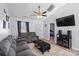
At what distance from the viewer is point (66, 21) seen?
2.19 m

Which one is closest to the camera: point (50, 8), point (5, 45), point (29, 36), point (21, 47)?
point (5, 45)

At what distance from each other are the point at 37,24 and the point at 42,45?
0.53m

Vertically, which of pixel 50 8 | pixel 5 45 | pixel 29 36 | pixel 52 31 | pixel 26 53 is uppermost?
pixel 50 8

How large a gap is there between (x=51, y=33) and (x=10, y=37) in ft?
3.22

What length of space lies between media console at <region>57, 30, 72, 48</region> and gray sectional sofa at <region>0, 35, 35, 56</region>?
2.43 feet

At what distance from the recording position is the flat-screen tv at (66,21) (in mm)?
2121

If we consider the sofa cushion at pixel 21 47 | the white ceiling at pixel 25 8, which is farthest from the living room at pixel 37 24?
the sofa cushion at pixel 21 47

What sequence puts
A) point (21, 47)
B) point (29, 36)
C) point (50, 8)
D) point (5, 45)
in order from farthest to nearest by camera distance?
point (21, 47)
point (29, 36)
point (50, 8)
point (5, 45)

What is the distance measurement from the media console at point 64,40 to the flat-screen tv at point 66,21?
190 millimetres

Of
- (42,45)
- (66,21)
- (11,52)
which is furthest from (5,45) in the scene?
(66,21)

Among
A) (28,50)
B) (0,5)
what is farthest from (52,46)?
(0,5)

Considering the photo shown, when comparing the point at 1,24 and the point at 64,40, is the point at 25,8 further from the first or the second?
the point at 64,40

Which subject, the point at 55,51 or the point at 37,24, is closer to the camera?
the point at 55,51

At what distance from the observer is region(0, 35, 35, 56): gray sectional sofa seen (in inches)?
81.2
